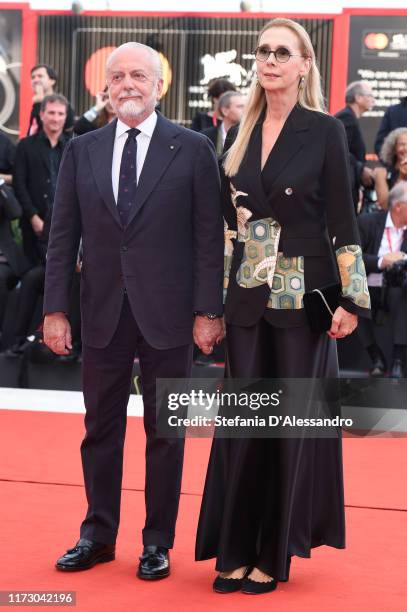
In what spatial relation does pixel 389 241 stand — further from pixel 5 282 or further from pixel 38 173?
pixel 5 282

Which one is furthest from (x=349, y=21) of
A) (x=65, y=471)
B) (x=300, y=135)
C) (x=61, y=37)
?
(x=300, y=135)

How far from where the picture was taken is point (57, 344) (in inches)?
141

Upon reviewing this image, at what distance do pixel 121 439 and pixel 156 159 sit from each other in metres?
0.97

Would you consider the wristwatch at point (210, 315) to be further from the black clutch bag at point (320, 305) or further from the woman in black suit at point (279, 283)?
the black clutch bag at point (320, 305)

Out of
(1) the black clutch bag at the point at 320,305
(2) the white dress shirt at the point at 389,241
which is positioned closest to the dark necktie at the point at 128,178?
(1) the black clutch bag at the point at 320,305

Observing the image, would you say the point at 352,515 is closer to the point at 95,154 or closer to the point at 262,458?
the point at 262,458

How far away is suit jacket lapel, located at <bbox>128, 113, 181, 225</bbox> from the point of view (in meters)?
3.43

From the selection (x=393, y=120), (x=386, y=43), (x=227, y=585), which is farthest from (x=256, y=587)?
(x=386, y=43)

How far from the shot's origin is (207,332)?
3412mm

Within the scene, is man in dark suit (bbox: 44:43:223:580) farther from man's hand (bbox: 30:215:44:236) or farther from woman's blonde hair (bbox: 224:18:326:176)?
man's hand (bbox: 30:215:44:236)

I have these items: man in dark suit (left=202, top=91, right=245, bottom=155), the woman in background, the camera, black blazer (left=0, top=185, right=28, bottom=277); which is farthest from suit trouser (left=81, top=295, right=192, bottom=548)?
the woman in background

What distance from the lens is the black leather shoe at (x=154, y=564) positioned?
341 centimetres

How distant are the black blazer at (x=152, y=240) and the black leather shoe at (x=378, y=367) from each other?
3.80 meters

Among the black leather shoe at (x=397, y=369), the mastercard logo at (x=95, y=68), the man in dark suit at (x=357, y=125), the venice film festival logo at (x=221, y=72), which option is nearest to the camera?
the black leather shoe at (x=397, y=369)
